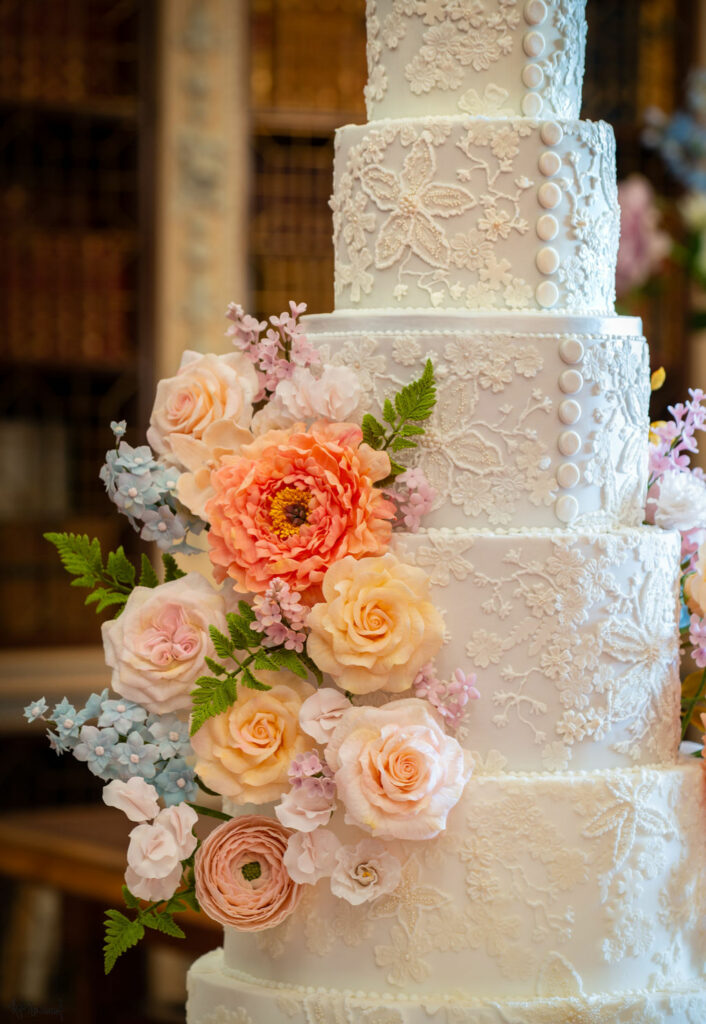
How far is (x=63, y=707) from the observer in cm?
167

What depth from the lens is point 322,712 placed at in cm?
163

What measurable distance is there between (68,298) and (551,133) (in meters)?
2.72

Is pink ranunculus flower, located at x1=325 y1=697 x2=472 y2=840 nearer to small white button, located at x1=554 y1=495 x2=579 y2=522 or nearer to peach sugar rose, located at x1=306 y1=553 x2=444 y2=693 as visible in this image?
peach sugar rose, located at x1=306 y1=553 x2=444 y2=693

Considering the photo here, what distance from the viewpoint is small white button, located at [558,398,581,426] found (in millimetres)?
1725

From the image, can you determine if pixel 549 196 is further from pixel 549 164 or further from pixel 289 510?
pixel 289 510

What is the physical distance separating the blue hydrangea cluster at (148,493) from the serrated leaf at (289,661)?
0.20m

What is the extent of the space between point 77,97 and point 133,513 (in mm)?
2798

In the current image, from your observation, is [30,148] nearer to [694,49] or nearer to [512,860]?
[694,49]

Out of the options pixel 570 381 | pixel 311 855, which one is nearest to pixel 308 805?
pixel 311 855

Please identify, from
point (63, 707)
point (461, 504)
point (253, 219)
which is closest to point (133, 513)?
point (63, 707)

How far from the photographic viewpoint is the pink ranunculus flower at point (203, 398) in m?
1.75

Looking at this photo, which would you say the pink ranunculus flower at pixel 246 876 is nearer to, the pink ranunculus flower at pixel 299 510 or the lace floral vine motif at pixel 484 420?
the pink ranunculus flower at pixel 299 510

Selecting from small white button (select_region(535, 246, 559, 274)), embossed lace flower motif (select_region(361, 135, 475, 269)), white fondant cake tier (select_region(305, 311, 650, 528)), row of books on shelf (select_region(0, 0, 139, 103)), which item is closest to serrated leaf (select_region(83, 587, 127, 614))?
white fondant cake tier (select_region(305, 311, 650, 528))

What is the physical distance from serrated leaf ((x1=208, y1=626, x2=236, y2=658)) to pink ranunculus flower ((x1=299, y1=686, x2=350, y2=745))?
0.31ft
